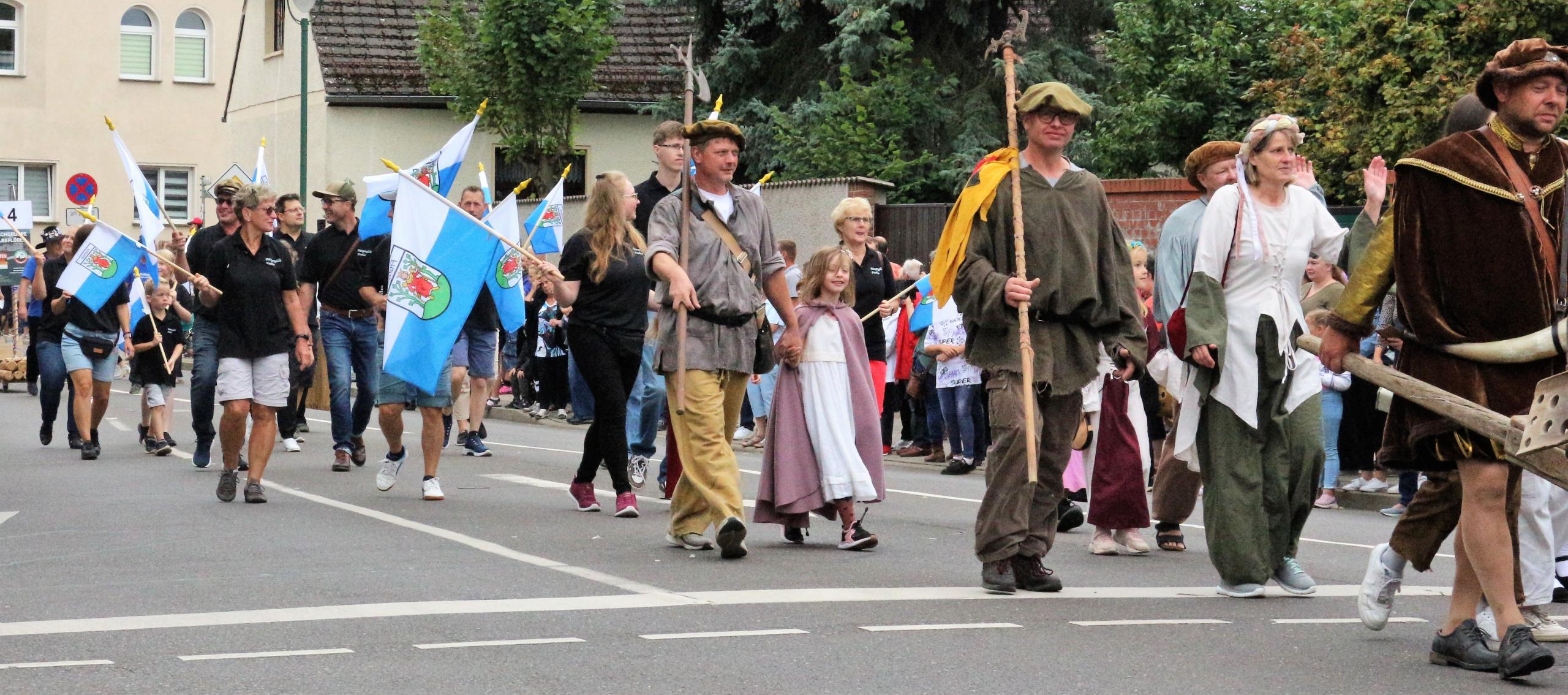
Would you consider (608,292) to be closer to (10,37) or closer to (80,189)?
(80,189)

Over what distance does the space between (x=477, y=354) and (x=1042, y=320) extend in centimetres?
815

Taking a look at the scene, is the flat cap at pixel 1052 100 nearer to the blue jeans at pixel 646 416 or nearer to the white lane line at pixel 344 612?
the white lane line at pixel 344 612

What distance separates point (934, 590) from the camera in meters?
7.94

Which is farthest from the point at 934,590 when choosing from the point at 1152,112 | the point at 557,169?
the point at 557,169

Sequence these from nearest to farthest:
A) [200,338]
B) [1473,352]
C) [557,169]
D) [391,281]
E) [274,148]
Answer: [1473,352] → [391,281] → [200,338] → [557,169] → [274,148]

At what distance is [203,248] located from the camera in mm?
12664

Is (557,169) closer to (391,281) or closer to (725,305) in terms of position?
(391,281)

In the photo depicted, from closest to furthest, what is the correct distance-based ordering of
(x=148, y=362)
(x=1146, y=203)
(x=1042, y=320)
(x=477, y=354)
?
(x=1042, y=320) → (x=477, y=354) → (x=148, y=362) → (x=1146, y=203)

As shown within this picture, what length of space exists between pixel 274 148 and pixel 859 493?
33.1m

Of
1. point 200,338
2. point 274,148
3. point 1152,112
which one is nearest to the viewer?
point 200,338

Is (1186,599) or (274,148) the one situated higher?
(274,148)

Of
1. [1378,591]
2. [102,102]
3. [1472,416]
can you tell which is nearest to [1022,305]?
[1378,591]

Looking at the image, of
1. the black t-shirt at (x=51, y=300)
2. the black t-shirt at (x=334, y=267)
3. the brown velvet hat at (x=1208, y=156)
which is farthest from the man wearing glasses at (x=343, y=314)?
the brown velvet hat at (x=1208, y=156)

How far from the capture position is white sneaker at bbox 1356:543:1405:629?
22.0 ft
